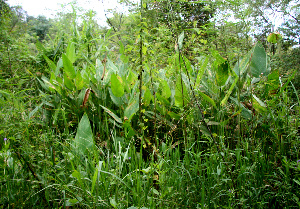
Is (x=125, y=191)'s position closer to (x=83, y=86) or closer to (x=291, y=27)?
(x=83, y=86)

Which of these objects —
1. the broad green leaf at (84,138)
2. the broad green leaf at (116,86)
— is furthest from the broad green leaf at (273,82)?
the broad green leaf at (84,138)

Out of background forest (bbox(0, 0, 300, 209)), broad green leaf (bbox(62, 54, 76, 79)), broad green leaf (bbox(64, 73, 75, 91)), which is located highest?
broad green leaf (bbox(62, 54, 76, 79))

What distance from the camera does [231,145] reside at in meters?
1.35

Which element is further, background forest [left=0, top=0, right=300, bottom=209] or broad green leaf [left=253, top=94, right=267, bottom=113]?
broad green leaf [left=253, top=94, right=267, bottom=113]

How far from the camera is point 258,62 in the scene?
148 cm

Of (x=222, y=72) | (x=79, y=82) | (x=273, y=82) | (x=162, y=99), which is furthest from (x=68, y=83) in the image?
(x=273, y=82)

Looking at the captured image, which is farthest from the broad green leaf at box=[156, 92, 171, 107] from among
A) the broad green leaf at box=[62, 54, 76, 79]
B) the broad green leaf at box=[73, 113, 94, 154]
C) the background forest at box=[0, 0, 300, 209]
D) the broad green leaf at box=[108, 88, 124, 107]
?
the broad green leaf at box=[62, 54, 76, 79]

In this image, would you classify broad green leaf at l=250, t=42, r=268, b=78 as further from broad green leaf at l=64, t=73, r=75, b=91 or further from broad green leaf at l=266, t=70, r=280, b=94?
broad green leaf at l=64, t=73, r=75, b=91

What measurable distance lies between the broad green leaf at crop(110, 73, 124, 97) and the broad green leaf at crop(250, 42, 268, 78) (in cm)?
95

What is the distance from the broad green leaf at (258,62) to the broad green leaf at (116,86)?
0.95 meters

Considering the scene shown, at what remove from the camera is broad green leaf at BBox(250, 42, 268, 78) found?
58.0 inches

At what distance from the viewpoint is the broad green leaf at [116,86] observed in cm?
133

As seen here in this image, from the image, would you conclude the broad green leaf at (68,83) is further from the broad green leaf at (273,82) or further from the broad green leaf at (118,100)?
the broad green leaf at (273,82)

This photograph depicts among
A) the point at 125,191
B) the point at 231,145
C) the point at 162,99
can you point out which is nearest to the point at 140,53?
A: the point at 162,99
